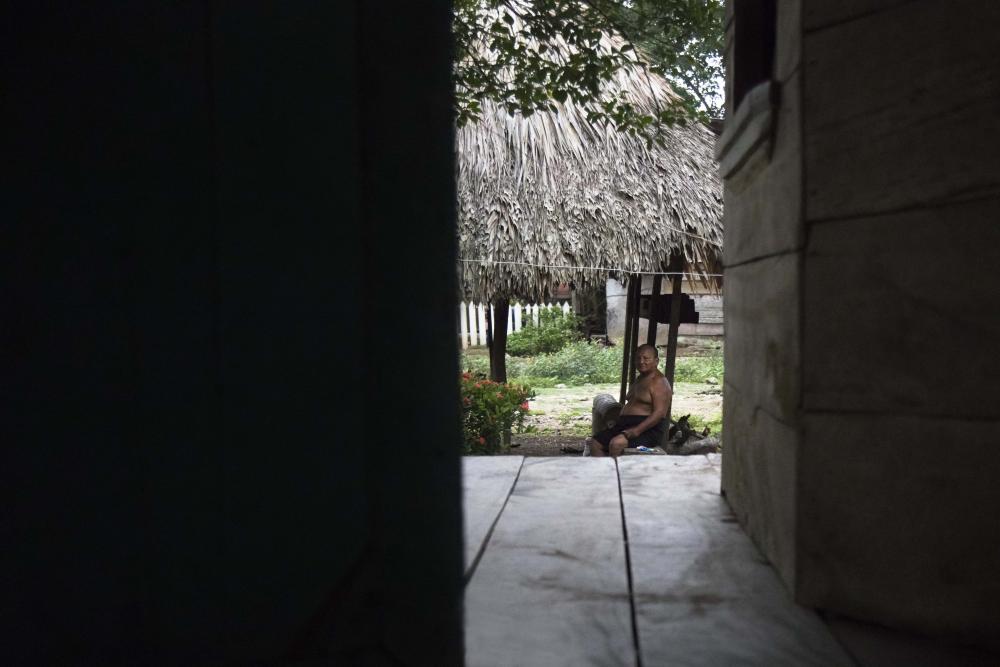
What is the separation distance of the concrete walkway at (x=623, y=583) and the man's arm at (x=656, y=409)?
9.96 feet

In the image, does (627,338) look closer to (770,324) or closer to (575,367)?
(575,367)

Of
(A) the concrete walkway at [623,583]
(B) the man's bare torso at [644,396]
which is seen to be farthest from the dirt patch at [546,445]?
(A) the concrete walkway at [623,583]

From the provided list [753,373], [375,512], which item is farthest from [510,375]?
[375,512]

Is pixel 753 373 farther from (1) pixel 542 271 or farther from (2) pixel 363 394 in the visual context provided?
(1) pixel 542 271

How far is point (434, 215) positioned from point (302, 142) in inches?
8.2

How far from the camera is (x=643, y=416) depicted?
19.3 ft

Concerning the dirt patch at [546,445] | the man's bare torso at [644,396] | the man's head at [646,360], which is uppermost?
the man's head at [646,360]

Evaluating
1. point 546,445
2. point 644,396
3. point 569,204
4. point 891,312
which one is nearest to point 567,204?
point 569,204

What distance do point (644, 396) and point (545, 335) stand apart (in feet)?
24.6

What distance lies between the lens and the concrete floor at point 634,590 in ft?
4.65

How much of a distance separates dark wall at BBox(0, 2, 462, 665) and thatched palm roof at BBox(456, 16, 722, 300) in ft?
17.1

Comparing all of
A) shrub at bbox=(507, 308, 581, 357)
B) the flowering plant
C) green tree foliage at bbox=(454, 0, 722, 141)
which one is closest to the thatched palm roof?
the flowering plant

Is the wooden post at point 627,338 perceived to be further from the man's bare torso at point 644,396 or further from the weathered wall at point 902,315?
the weathered wall at point 902,315

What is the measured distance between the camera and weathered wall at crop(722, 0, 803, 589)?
1596 mm
